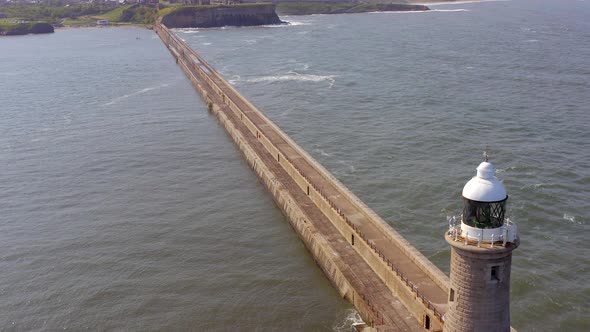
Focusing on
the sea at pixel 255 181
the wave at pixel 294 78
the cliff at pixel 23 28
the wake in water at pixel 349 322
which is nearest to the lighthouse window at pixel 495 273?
the wake in water at pixel 349 322

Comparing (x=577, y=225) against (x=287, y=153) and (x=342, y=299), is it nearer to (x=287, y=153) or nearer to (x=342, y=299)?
(x=342, y=299)

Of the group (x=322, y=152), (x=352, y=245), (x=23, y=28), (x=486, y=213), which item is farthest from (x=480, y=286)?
(x=23, y=28)

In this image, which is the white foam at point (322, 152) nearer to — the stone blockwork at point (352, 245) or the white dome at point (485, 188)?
the stone blockwork at point (352, 245)

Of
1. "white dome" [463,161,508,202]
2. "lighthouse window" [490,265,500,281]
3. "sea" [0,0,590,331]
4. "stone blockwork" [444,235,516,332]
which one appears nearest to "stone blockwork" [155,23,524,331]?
"sea" [0,0,590,331]

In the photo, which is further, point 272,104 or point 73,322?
point 272,104

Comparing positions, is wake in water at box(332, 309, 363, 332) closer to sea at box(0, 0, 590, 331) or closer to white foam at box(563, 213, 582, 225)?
sea at box(0, 0, 590, 331)

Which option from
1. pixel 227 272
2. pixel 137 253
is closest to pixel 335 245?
pixel 227 272
